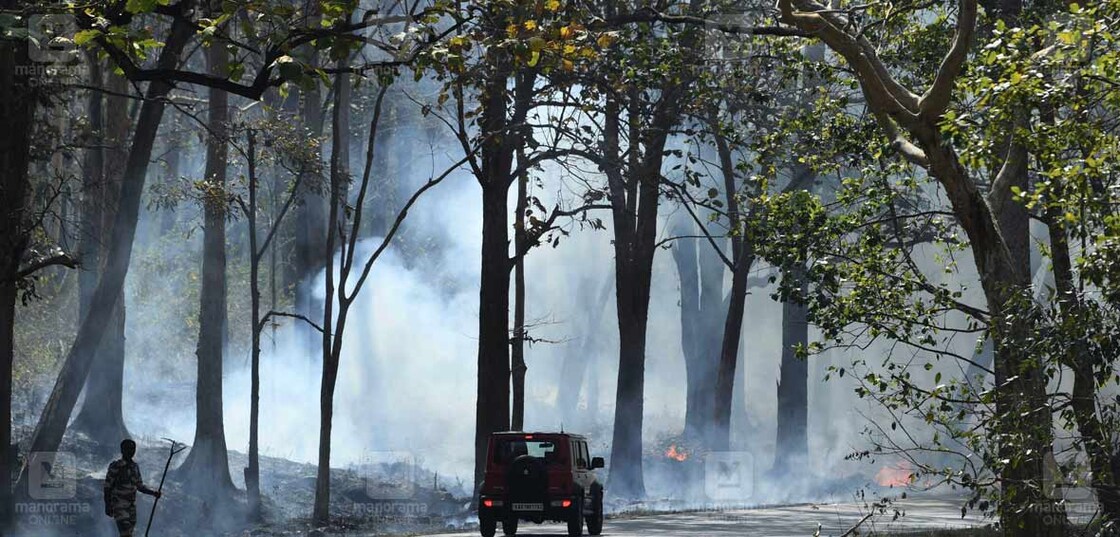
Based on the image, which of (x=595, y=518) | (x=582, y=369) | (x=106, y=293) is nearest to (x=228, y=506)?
(x=106, y=293)

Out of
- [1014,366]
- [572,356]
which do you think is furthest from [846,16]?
[572,356]

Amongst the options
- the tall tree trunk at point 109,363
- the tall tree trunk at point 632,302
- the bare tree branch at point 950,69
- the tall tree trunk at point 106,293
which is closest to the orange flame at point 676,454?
the tall tree trunk at point 632,302

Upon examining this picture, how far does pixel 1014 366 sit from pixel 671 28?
10.2 metres

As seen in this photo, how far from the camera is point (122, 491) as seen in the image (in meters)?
15.6

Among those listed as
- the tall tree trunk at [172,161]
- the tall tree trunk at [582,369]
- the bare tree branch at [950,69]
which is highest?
the tall tree trunk at [172,161]

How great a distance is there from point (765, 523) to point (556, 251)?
4541 centimetres

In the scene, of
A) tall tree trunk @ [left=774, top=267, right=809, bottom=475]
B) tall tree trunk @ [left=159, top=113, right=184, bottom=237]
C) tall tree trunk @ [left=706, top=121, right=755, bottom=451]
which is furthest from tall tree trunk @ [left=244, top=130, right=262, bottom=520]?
tall tree trunk @ [left=774, top=267, right=809, bottom=475]

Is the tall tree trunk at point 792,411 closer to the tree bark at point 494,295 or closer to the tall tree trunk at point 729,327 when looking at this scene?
the tall tree trunk at point 729,327

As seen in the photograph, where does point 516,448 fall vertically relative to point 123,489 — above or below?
above

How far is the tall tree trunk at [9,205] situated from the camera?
590 inches

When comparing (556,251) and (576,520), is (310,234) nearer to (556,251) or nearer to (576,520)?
(576,520)

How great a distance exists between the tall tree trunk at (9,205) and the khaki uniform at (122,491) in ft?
3.51

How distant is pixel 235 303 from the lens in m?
64.7

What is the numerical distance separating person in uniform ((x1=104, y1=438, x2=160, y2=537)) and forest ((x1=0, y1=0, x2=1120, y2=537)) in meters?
1.10
